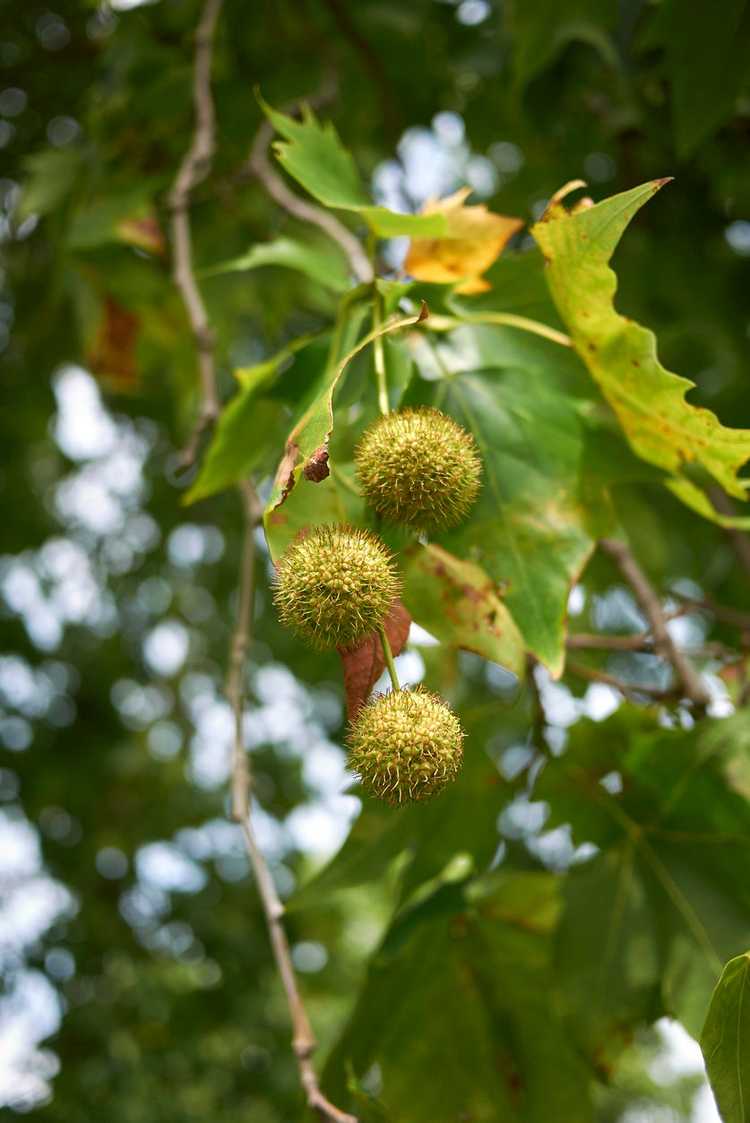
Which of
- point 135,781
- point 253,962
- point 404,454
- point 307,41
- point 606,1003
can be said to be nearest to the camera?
point 404,454

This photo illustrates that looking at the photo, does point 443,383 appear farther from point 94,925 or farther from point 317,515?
point 94,925

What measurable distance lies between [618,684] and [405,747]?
2.78ft

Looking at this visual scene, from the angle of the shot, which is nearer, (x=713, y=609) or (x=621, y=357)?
(x=621, y=357)

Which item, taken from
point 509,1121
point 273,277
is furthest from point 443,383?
point 273,277

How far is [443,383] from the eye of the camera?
1.50m

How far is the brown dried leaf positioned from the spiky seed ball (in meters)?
0.11

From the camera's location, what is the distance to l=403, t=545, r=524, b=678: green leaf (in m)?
1.34

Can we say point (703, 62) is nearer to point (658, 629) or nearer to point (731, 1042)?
point (658, 629)

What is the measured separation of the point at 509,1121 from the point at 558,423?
50.2 inches

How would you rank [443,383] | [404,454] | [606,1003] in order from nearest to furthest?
1. [404,454]
2. [443,383]
3. [606,1003]

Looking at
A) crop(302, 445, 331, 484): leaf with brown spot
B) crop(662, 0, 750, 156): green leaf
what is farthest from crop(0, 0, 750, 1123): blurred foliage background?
crop(302, 445, 331, 484): leaf with brown spot

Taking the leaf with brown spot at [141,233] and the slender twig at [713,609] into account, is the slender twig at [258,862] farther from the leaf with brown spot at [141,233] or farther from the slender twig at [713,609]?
the leaf with brown spot at [141,233]

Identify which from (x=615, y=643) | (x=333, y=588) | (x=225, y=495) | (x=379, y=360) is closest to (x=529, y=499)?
(x=379, y=360)

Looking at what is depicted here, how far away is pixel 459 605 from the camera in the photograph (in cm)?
136
